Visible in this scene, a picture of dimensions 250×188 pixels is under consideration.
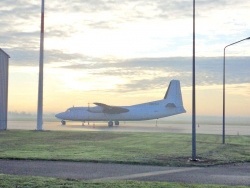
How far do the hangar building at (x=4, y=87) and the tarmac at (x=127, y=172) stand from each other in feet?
104

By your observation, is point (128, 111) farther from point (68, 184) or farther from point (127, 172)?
point (68, 184)

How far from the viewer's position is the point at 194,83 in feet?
68.5

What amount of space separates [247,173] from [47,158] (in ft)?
28.7

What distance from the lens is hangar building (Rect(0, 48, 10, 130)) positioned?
49875mm

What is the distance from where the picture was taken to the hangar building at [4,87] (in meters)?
49.9

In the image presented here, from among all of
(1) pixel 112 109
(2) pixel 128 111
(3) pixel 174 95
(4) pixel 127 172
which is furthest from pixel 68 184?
(3) pixel 174 95

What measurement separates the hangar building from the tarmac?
104 ft

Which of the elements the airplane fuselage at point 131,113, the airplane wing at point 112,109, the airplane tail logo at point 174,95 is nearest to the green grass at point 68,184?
the airplane wing at point 112,109

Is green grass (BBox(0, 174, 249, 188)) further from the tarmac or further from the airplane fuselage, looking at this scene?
the airplane fuselage

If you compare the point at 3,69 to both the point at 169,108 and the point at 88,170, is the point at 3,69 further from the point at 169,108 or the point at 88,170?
the point at 88,170

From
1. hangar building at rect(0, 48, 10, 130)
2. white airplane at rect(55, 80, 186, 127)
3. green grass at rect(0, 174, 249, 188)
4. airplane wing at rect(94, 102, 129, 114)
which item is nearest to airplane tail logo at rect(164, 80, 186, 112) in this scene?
white airplane at rect(55, 80, 186, 127)

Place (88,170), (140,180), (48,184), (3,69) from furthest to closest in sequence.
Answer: (3,69) → (88,170) → (140,180) → (48,184)

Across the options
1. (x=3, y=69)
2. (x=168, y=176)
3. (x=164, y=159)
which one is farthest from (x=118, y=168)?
(x=3, y=69)

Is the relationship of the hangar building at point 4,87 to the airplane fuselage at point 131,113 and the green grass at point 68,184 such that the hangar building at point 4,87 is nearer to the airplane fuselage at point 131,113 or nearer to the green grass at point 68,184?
the airplane fuselage at point 131,113
